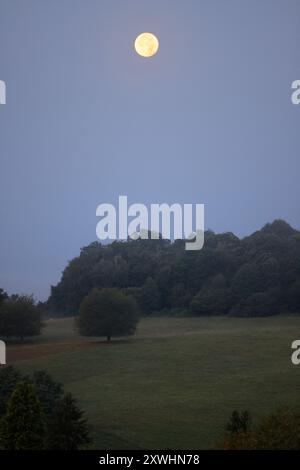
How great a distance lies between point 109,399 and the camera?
32.5 m

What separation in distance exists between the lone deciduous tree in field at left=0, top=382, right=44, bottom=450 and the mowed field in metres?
4.66

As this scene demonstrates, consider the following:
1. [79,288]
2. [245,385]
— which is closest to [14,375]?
[245,385]

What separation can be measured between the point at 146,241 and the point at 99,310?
5462cm

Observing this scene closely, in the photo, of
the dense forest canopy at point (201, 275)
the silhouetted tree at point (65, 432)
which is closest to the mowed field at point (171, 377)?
the silhouetted tree at point (65, 432)

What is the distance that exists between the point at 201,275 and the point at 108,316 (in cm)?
3428

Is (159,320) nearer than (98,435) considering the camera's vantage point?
No

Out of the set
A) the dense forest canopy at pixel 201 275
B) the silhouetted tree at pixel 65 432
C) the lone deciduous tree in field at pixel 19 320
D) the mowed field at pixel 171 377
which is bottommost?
the mowed field at pixel 171 377

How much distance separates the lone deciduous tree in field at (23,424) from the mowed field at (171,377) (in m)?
4.66

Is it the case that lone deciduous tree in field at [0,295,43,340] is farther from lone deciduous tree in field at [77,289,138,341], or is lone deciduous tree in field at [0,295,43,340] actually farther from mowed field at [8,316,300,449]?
lone deciduous tree in field at [77,289,138,341]

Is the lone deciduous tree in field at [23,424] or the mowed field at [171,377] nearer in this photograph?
the lone deciduous tree in field at [23,424]

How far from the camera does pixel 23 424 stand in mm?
20094

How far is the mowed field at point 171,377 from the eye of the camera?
86.5 feet

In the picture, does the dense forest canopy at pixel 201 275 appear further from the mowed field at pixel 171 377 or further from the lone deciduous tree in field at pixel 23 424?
the lone deciduous tree in field at pixel 23 424
